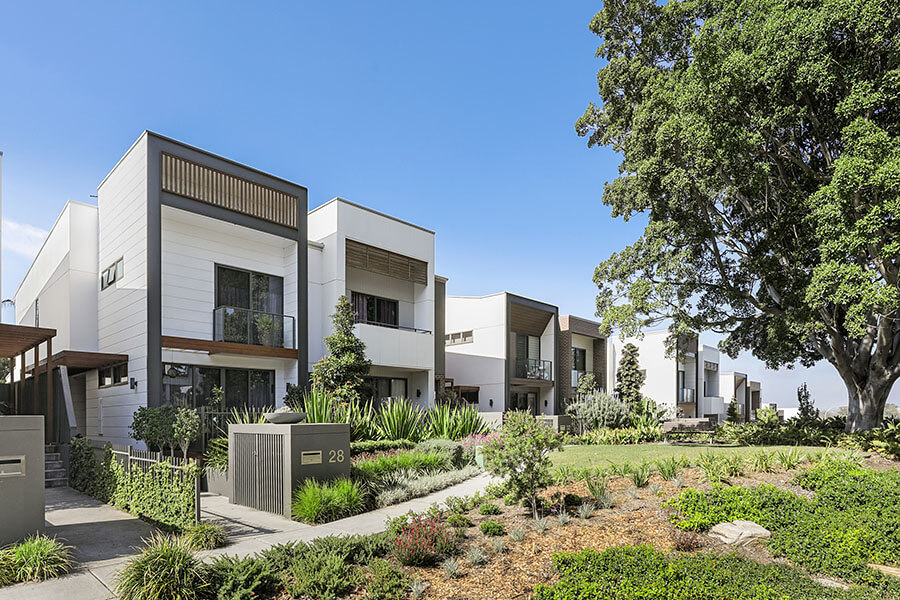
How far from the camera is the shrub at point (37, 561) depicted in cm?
634

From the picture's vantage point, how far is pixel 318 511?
8.89m

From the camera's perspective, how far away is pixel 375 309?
2206cm

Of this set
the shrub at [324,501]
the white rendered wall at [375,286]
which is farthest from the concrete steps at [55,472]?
the shrub at [324,501]

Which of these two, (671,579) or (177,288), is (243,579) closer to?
(671,579)

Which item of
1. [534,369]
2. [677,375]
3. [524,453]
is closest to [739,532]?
[524,453]

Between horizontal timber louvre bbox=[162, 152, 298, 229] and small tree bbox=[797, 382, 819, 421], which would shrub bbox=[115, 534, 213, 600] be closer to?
horizontal timber louvre bbox=[162, 152, 298, 229]

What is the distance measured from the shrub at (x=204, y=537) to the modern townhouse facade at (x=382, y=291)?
392 inches

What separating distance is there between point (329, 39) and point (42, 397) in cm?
1410

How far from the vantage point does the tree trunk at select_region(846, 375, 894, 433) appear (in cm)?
1552

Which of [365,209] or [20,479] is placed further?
[365,209]

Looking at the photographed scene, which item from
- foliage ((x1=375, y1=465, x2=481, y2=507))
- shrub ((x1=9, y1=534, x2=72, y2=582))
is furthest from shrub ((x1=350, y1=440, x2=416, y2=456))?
shrub ((x1=9, y1=534, x2=72, y2=582))

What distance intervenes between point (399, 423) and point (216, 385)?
552 centimetres

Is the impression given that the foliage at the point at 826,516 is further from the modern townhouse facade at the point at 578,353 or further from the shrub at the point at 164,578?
the modern townhouse facade at the point at 578,353

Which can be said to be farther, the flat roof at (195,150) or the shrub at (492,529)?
the flat roof at (195,150)
